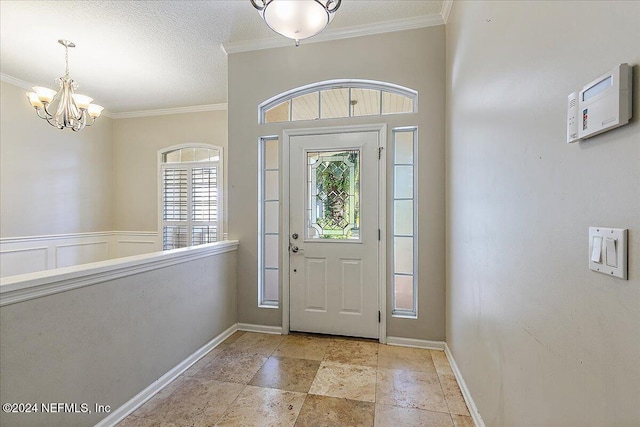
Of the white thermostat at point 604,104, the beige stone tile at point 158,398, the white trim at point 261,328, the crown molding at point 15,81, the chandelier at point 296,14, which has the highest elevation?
the crown molding at point 15,81

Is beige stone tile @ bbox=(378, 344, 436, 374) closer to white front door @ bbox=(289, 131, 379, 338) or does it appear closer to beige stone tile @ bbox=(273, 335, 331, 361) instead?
white front door @ bbox=(289, 131, 379, 338)

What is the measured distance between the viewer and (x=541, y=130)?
1.06 meters

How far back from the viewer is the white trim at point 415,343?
2.65 m

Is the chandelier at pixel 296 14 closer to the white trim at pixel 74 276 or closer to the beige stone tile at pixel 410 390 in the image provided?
the white trim at pixel 74 276

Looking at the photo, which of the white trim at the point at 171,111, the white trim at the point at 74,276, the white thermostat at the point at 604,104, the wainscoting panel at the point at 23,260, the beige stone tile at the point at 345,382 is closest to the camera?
the white thermostat at the point at 604,104

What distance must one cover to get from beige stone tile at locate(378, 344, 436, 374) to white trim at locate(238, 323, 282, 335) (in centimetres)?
103

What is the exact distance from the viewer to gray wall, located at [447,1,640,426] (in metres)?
0.70

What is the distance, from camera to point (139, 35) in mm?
2920

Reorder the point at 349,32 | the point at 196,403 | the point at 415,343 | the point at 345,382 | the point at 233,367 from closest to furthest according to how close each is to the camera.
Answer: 1. the point at 196,403
2. the point at 345,382
3. the point at 233,367
4. the point at 415,343
5. the point at 349,32

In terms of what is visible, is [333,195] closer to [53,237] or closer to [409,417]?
[409,417]

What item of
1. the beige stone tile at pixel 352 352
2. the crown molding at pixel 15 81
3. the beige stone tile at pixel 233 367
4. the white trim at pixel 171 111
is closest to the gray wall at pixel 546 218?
the beige stone tile at pixel 352 352

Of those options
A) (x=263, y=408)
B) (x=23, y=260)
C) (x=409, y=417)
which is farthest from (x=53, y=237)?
(x=409, y=417)

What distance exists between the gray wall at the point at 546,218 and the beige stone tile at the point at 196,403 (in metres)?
1.58

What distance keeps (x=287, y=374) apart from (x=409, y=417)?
0.92m
